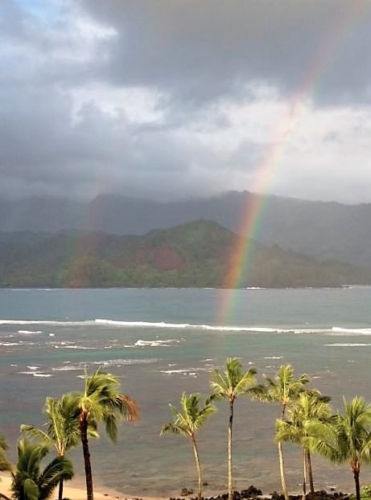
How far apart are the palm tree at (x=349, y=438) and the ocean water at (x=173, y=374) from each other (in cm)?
1728

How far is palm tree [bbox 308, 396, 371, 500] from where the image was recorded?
23.8 meters

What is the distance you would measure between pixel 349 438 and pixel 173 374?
60.9 meters

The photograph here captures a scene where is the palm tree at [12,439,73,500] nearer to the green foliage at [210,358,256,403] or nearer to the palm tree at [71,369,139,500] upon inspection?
the palm tree at [71,369,139,500]

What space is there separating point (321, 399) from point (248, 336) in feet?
326

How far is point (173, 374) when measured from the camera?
3292 inches

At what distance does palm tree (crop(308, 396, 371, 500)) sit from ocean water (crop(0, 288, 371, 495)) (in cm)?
1728

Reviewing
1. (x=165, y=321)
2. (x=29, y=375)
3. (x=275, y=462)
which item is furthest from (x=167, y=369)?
(x=165, y=321)

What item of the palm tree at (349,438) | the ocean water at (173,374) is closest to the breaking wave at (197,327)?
the ocean water at (173,374)

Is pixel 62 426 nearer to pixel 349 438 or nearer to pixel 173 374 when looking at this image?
pixel 349 438

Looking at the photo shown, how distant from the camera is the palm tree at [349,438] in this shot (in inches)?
938

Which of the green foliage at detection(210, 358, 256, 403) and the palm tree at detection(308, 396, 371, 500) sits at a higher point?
the green foliage at detection(210, 358, 256, 403)

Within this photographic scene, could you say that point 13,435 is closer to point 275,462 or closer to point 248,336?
point 275,462

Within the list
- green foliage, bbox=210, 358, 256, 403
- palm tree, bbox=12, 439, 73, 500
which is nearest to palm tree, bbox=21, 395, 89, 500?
palm tree, bbox=12, 439, 73, 500

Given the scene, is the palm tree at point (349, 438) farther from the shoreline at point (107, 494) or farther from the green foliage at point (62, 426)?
the shoreline at point (107, 494)
